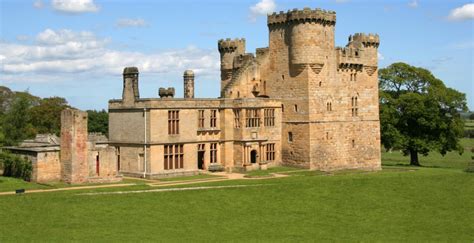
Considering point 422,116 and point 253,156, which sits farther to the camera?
point 422,116

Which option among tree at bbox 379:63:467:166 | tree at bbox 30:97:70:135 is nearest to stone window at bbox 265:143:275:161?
tree at bbox 379:63:467:166

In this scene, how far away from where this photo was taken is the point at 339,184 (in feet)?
Result: 141

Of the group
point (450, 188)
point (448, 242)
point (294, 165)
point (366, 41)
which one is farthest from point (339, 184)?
point (366, 41)

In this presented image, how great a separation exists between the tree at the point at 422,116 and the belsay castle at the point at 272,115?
7908mm

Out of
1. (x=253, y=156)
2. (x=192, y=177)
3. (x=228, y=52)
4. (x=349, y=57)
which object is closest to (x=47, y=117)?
(x=228, y=52)

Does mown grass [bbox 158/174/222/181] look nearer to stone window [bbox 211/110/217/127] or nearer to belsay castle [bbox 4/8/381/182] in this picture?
belsay castle [bbox 4/8/381/182]

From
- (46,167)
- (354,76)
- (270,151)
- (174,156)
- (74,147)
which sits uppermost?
(354,76)

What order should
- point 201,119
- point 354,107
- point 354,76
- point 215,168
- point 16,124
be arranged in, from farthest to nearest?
point 16,124
point 354,76
point 354,107
point 215,168
point 201,119

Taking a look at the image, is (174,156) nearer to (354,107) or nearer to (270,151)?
(270,151)

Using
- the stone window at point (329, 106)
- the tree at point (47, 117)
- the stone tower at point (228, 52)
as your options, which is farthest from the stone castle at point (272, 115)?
the tree at point (47, 117)

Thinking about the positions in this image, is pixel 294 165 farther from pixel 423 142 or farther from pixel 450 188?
pixel 423 142

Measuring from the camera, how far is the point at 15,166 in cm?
4319

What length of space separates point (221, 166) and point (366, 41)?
19.0m

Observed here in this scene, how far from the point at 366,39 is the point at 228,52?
12967 mm
